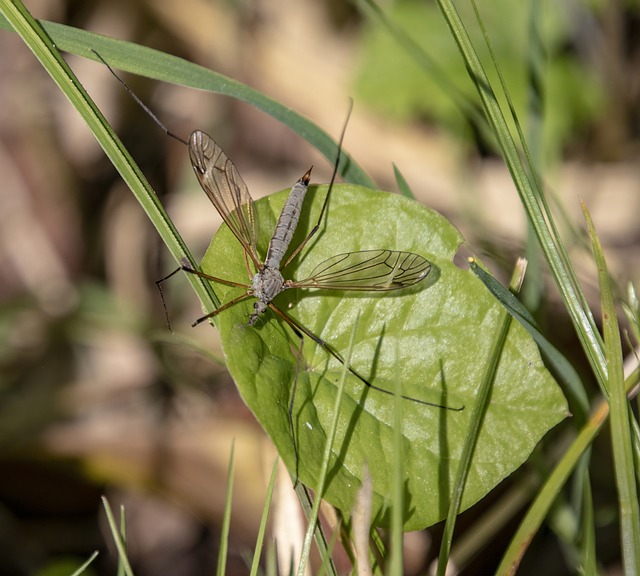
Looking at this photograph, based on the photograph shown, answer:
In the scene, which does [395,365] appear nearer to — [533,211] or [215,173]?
[533,211]

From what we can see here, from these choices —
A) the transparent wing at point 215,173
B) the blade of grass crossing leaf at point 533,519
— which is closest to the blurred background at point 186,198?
the transparent wing at point 215,173

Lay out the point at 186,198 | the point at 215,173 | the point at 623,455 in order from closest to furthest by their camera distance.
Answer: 1. the point at 623,455
2. the point at 215,173
3. the point at 186,198

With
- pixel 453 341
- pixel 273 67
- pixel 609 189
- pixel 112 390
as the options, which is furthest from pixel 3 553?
pixel 609 189

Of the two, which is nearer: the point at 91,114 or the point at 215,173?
the point at 91,114

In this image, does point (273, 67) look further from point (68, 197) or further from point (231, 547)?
point (231, 547)

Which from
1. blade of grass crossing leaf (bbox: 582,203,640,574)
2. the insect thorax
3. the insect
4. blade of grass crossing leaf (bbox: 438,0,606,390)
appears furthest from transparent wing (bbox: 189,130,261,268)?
blade of grass crossing leaf (bbox: 582,203,640,574)

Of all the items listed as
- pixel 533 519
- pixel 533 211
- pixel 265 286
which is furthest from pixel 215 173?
pixel 533 519

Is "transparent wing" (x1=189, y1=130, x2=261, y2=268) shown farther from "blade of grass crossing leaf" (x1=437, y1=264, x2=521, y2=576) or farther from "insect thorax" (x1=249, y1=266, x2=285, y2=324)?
"blade of grass crossing leaf" (x1=437, y1=264, x2=521, y2=576)
